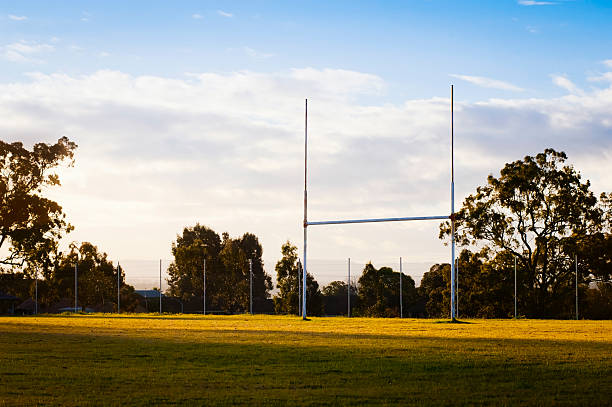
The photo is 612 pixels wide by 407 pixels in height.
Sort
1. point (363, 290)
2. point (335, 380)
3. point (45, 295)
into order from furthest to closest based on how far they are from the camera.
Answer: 1. point (45, 295)
2. point (363, 290)
3. point (335, 380)

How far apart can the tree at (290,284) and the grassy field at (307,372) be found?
23176mm

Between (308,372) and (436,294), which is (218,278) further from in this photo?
(308,372)

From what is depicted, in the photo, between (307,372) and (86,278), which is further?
(86,278)

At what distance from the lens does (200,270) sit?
1850 inches

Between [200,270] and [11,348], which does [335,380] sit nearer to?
[11,348]

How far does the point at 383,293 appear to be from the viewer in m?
34.0

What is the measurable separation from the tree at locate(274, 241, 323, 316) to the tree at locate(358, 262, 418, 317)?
97.8 inches

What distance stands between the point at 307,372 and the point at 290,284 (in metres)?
28.1

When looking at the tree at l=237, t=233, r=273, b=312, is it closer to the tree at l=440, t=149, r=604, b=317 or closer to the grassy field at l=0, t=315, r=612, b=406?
the tree at l=440, t=149, r=604, b=317

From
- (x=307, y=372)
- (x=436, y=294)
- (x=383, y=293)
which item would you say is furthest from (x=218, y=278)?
(x=307, y=372)

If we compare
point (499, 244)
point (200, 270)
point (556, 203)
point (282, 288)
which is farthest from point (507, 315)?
point (200, 270)

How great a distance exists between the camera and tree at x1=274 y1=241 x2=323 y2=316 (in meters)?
35.9

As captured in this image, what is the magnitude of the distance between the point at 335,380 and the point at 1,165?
27485 millimetres

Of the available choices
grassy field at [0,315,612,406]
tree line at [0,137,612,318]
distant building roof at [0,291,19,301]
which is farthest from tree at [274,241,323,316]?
grassy field at [0,315,612,406]
